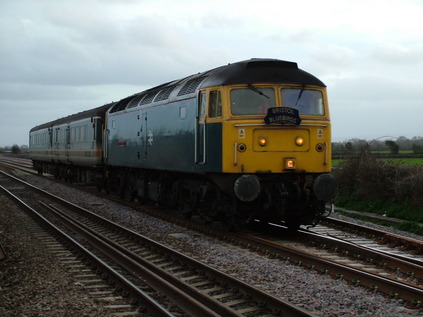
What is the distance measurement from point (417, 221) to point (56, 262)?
10.5 metres

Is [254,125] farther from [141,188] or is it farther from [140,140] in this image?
[141,188]

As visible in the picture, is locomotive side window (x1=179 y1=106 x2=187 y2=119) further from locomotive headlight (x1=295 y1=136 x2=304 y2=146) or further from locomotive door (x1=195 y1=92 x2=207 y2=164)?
locomotive headlight (x1=295 y1=136 x2=304 y2=146)

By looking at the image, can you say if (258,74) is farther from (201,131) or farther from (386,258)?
(386,258)

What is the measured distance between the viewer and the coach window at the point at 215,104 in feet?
36.0

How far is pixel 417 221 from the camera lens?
15.3 m

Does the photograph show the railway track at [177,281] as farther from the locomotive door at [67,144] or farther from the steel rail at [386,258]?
the locomotive door at [67,144]

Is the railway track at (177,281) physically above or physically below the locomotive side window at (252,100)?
below

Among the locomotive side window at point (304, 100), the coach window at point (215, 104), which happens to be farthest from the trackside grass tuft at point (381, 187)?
the coach window at point (215, 104)

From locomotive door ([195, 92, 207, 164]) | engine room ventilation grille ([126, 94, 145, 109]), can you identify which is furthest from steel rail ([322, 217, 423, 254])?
engine room ventilation grille ([126, 94, 145, 109])

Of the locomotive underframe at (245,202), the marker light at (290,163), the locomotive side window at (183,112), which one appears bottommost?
the locomotive underframe at (245,202)

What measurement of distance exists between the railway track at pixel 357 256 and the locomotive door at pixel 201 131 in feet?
5.55

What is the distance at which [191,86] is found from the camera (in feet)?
41.0

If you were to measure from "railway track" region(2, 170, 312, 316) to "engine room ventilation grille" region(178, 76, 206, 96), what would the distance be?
3.55 m

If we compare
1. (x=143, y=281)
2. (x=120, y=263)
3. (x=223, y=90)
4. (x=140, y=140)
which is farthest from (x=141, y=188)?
(x=143, y=281)
